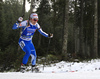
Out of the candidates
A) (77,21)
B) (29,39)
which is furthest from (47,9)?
(29,39)

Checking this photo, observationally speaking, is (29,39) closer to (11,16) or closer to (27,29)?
(27,29)

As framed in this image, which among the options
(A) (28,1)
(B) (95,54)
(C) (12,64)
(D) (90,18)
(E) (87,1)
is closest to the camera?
(C) (12,64)

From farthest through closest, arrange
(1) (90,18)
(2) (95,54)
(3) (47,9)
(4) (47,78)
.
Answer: (3) (47,9) → (1) (90,18) → (2) (95,54) → (4) (47,78)

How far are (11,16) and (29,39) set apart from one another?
124 feet

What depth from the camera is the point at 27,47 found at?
490 cm

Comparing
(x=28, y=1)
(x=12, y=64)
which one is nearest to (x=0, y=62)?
(x=12, y=64)

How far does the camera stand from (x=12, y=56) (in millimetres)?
8320

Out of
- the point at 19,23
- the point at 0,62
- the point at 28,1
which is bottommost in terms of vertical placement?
the point at 0,62

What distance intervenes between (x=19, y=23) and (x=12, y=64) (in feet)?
14.1

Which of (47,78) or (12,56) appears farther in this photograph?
(12,56)

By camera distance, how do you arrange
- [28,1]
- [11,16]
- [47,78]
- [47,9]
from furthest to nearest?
[11,16] < [47,9] < [28,1] < [47,78]

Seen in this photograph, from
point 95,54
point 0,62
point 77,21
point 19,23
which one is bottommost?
point 95,54

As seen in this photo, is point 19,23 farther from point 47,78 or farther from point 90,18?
point 90,18

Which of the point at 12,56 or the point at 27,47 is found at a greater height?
the point at 27,47
